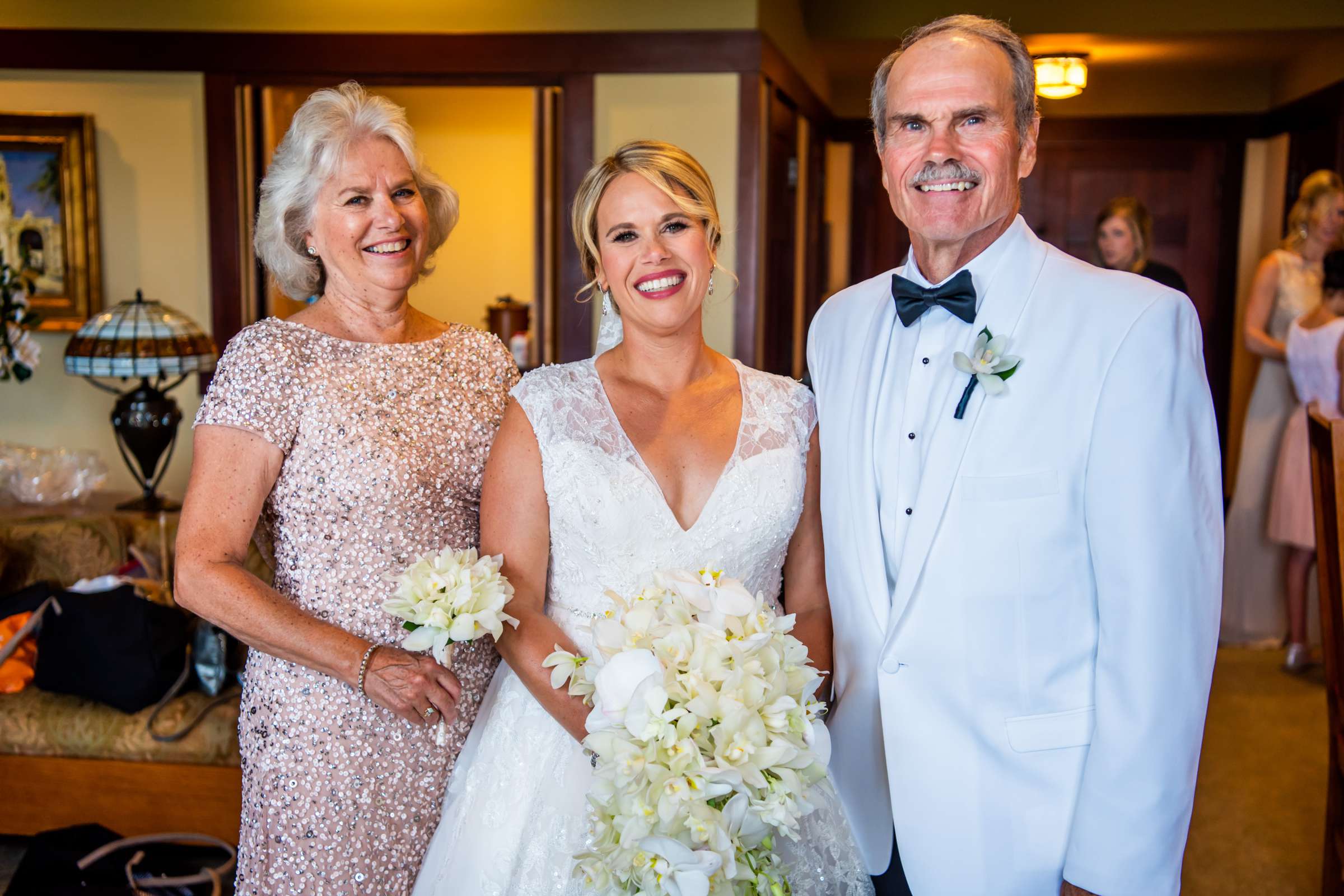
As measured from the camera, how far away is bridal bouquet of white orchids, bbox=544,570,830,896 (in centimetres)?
129

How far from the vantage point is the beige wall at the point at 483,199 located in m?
7.88

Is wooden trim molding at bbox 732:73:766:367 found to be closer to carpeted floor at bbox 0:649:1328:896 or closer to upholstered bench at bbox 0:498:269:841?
carpeted floor at bbox 0:649:1328:896

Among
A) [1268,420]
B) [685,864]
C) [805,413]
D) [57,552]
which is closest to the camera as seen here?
[685,864]

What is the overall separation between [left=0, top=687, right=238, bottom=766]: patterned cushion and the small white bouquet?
2.10m

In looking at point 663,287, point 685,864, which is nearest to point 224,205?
point 663,287

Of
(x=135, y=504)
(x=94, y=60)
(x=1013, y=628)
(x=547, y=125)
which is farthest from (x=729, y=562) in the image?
(x=94, y=60)

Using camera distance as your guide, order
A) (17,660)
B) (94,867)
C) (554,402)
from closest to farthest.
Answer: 1. (554,402)
2. (94,867)
3. (17,660)

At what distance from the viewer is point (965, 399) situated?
1.62 m

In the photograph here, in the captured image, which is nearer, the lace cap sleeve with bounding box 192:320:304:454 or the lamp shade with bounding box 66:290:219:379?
the lace cap sleeve with bounding box 192:320:304:454

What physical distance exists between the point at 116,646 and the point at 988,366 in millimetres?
2935

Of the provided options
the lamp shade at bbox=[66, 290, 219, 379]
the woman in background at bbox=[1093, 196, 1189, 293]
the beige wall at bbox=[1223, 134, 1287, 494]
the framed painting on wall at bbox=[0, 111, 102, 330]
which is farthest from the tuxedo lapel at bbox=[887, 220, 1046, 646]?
the beige wall at bbox=[1223, 134, 1287, 494]

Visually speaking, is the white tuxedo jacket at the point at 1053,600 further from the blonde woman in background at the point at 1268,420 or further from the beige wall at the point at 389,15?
the blonde woman in background at the point at 1268,420

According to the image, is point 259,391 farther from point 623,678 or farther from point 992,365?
point 992,365

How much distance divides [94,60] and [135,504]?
7.69 ft
